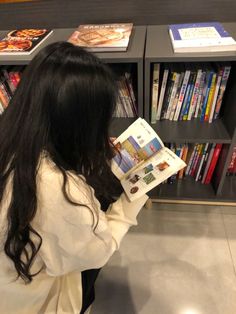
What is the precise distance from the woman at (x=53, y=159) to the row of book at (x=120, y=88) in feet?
1.66

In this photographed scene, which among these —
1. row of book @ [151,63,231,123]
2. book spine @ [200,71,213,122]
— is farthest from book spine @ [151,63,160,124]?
book spine @ [200,71,213,122]

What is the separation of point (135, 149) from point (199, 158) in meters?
0.51

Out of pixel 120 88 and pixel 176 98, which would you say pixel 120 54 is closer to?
pixel 120 88

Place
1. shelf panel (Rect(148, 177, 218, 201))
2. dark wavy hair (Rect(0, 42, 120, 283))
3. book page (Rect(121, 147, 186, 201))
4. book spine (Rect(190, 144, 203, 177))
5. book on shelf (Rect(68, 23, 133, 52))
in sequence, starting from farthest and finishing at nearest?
shelf panel (Rect(148, 177, 218, 201)) → book spine (Rect(190, 144, 203, 177)) → book on shelf (Rect(68, 23, 133, 52)) → book page (Rect(121, 147, 186, 201)) → dark wavy hair (Rect(0, 42, 120, 283))

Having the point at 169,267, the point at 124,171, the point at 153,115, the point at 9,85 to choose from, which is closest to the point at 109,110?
the point at 124,171

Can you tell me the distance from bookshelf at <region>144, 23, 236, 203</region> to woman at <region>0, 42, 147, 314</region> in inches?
17.0

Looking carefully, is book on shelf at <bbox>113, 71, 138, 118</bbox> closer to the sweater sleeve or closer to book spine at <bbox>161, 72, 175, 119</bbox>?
book spine at <bbox>161, 72, 175, 119</bbox>

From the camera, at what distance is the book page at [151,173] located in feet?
2.82

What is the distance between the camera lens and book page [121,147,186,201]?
2.82 ft

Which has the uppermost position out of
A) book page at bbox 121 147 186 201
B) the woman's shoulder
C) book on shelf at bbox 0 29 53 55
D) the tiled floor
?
book on shelf at bbox 0 29 53 55

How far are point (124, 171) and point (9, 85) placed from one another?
66 cm

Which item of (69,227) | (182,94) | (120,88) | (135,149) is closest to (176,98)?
(182,94)

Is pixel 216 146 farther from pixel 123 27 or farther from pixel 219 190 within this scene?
pixel 123 27

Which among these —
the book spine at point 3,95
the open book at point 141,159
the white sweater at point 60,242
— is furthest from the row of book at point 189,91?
the book spine at point 3,95
